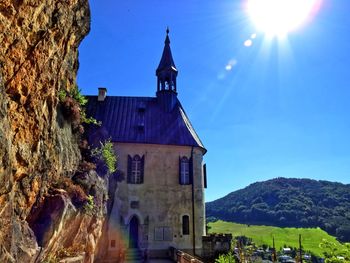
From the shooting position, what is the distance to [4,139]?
7.69 m

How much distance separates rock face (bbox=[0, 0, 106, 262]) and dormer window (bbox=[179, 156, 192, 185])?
1287 cm

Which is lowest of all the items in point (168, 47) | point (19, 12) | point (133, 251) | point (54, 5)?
point (133, 251)

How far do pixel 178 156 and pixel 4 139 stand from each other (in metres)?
19.9

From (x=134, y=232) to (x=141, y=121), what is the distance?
9.34 metres

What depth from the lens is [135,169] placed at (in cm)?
2634

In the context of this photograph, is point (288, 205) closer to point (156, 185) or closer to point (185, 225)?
point (185, 225)

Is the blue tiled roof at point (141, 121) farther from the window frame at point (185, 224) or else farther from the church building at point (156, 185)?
the window frame at point (185, 224)

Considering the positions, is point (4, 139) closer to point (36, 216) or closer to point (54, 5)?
point (36, 216)

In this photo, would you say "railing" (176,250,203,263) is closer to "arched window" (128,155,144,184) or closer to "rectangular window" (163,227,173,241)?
"rectangular window" (163,227,173,241)

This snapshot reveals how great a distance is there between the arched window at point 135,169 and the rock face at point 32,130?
37.7 ft

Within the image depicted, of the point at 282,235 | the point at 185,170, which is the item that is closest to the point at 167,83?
the point at 185,170

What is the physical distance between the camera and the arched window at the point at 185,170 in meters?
26.6

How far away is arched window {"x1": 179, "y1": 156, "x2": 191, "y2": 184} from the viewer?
26.6m

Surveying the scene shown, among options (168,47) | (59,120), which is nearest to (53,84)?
(59,120)
